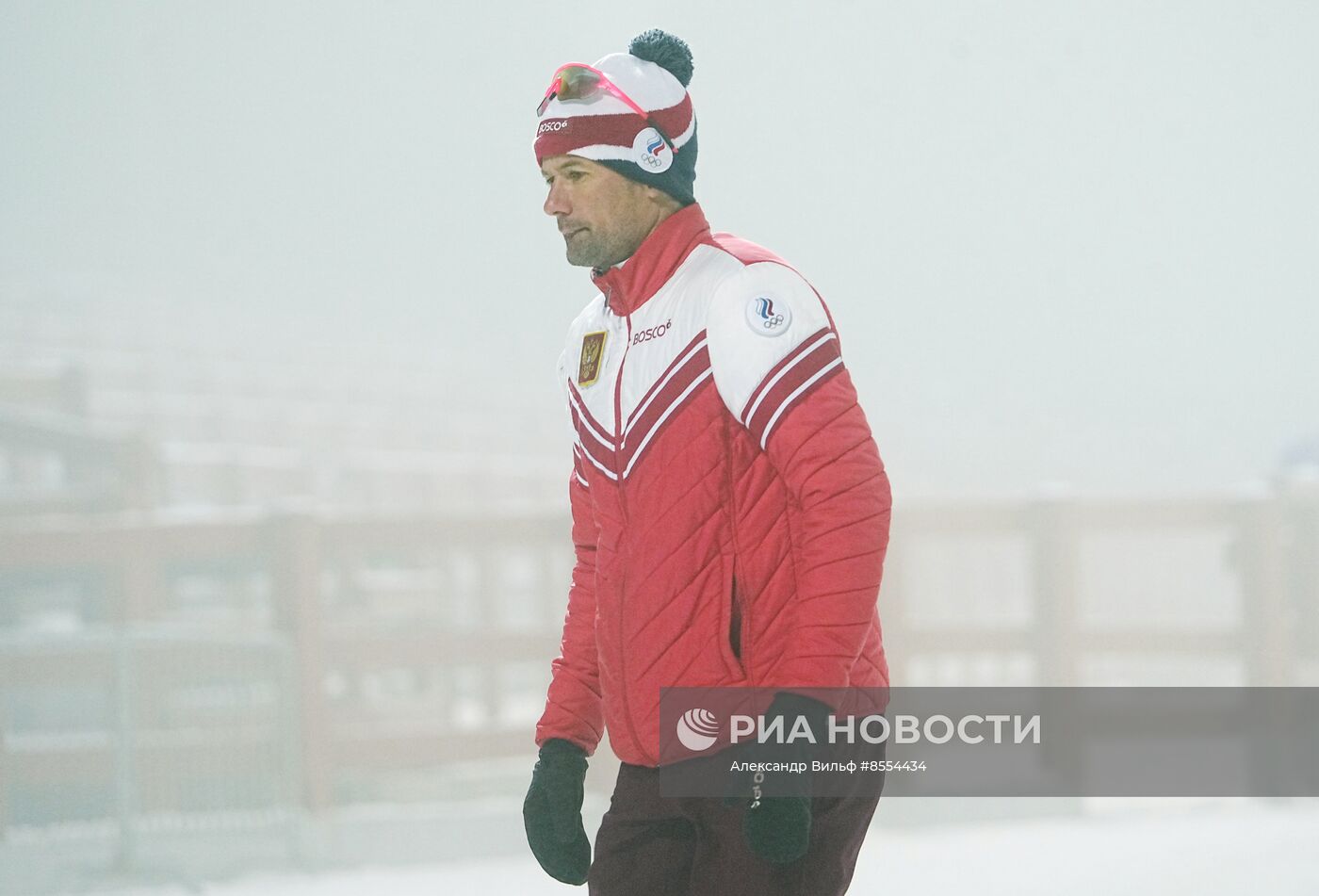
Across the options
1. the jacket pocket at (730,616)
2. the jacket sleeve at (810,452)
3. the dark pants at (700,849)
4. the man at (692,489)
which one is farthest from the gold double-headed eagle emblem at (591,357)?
the dark pants at (700,849)

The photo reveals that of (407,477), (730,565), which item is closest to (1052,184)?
(407,477)

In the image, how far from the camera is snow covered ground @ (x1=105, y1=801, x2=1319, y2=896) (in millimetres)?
4070

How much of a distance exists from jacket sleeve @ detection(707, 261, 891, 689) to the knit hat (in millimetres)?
207

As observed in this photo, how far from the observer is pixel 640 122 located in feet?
5.77

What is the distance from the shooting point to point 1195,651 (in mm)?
5691

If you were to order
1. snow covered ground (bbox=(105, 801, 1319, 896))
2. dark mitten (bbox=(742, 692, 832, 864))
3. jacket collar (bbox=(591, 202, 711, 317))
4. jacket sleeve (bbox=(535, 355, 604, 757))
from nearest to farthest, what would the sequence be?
1. dark mitten (bbox=(742, 692, 832, 864))
2. jacket collar (bbox=(591, 202, 711, 317))
3. jacket sleeve (bbox=(535, 355, 604, 757))
4. snow covered ground (bbox=(105, 801, 1319, 896))

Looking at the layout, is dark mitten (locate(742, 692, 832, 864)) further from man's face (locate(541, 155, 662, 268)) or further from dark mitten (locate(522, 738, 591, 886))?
man's face (locate(541, 155, 662, 268))

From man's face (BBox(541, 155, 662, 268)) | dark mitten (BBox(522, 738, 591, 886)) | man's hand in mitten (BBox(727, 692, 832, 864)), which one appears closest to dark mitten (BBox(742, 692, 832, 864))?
man's hand in mitten (BBox(727, 692, 832, 864))

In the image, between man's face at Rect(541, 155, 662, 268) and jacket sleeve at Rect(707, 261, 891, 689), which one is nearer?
jacket sleeve at Rect(707, 261, 891, 689)

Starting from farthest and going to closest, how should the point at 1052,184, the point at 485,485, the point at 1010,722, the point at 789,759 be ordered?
the point at 1052,184 < the point at 485,485 < the point at 1010,722 < the point at 789,759

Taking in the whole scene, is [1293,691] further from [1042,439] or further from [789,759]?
[1042,439]

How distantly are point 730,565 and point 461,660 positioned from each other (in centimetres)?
395

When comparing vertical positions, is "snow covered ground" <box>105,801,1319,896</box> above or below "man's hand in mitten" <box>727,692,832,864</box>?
below

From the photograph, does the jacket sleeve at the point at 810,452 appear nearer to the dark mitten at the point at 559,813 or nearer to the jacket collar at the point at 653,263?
the jacket collar at the point at 653,263
